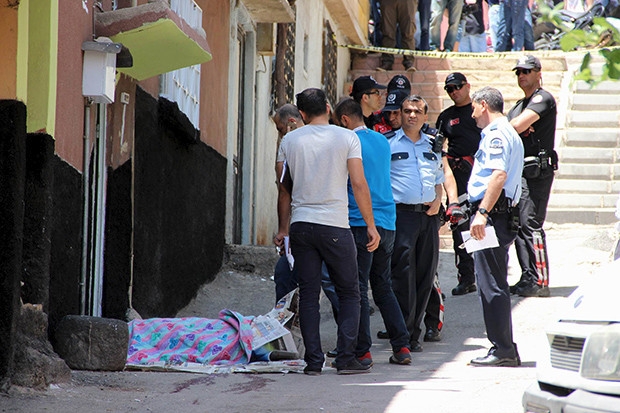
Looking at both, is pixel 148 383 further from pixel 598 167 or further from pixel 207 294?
pixel 598 167

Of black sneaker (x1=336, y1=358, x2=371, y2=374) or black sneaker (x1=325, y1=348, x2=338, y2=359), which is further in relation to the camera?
black sneaker (x1=325, y1=348, x2=338, y2=359)

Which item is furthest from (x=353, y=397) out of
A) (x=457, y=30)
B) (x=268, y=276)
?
(x=457, y=30)

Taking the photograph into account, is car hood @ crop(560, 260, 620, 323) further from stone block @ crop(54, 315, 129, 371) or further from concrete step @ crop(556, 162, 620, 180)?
concrete step @ crop(556, 162, 620, 180)

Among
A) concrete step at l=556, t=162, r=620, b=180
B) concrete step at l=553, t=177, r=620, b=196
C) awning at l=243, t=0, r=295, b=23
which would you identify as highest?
awning at l=243, t=0, r=295, b=23

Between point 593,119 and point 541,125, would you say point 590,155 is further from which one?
point 541,125

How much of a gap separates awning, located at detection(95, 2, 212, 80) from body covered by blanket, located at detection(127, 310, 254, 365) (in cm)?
173

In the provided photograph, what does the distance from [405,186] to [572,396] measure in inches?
153

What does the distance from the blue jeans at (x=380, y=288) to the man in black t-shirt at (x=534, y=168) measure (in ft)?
8.59

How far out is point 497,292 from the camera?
22.9 feet

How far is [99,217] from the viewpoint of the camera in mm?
7492

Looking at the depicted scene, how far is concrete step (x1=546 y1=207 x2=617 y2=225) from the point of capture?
49.2 feet

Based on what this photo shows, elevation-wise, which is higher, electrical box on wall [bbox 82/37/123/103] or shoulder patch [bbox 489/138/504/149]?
electrical box on wall [bbox 82/37/123/103]

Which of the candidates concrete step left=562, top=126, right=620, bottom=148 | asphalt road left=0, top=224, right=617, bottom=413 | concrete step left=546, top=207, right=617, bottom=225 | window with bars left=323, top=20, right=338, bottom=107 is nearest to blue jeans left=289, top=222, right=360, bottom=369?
asphalt road left=0, top=224, right=617, bottom=413

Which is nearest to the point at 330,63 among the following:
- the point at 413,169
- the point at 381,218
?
the point at 413,169
